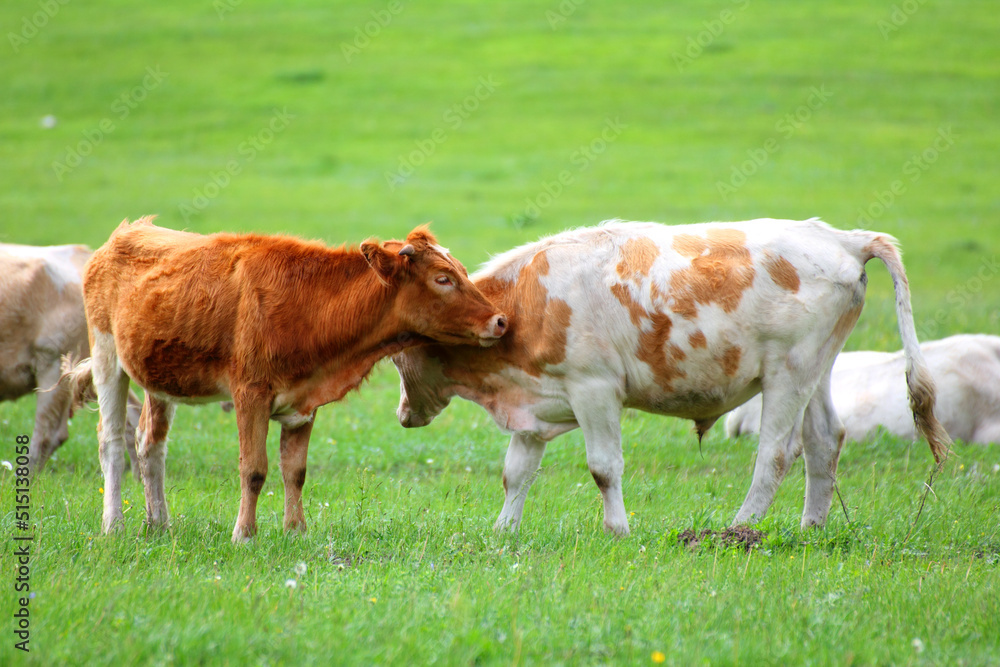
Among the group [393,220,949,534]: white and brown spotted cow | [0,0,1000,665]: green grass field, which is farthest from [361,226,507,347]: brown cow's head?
[0,0,1000,665]: green grass field

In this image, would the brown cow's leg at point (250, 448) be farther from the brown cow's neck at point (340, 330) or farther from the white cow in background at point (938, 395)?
the white cow in background at point (938, 395)

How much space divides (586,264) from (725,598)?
2.79m

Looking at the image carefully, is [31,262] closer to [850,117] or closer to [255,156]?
[255,156]

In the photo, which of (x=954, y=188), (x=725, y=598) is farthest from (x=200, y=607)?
(x=954, y=188)

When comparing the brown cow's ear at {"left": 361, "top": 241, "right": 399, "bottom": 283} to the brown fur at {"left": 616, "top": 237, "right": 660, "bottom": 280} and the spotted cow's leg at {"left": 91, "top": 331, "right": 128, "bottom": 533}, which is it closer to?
the brown fur at {"left": 616, "top": 237, "right": 660, "bottom": 280}

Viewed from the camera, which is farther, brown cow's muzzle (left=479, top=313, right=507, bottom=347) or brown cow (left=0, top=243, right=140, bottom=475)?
brown cow (left=0, top=243, right=140, bottom=475)

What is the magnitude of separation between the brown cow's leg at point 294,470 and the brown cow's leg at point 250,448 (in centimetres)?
28

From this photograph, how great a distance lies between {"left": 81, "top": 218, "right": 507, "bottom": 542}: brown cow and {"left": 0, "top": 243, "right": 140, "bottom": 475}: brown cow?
8.34 feet

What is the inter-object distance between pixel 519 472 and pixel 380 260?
1.98 metres

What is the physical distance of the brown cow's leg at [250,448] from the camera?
6754mm

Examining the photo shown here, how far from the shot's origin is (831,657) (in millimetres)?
4852

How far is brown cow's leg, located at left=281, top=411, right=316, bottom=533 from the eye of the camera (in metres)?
7.01

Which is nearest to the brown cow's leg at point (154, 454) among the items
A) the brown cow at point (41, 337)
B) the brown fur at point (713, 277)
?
the brown cow at point (41, 337)

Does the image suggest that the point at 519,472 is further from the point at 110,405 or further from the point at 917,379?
the point at 110,405
